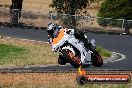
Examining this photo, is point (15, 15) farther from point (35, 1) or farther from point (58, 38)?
point (58, 38)

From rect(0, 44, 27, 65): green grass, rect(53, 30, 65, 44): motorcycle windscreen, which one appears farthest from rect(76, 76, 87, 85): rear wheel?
rect(0, 44, 27, 65): green grass

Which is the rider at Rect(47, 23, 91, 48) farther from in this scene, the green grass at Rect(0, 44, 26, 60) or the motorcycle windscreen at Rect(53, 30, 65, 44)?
the green grass at Rect(0, 44, 26, 60)

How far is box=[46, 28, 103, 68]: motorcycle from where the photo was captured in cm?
1149

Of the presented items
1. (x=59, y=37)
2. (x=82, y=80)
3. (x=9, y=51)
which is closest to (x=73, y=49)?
(x=59, y=37)

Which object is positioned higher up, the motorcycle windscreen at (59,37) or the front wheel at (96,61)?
the motorcycle windscreen at (59,37)

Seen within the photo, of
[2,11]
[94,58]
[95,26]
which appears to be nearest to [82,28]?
[95,26]

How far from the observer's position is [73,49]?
38.4 ft

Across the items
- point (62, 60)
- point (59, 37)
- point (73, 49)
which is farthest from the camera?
point (62, 60)

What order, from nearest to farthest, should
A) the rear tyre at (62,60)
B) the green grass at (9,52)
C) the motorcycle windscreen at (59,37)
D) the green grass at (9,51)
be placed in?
the motorcycle windscreen at (59,37), the rear tyre at (62,60), the green grass at (9,52), the green grass at (9,51)

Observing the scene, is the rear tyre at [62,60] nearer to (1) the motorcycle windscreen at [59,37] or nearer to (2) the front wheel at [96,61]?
(1) the motorcycle windscreen at [59,37]

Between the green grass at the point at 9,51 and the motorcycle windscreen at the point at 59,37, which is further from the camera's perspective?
the green grass at the point at 9,51

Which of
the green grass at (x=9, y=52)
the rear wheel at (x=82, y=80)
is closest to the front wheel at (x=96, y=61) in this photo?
the rear wheel at (x=82, y=80)

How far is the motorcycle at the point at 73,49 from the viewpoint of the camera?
1149cm

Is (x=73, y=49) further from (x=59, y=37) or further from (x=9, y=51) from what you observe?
(x=9, y=51)
